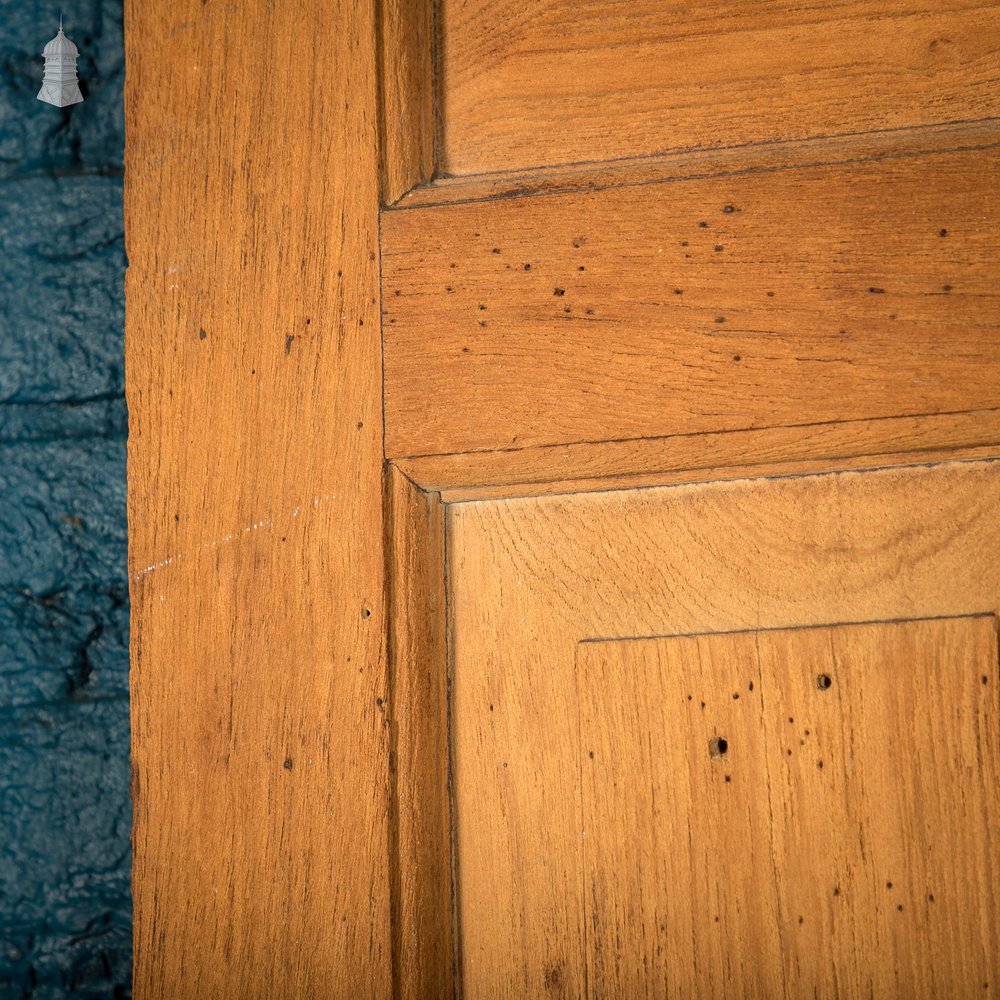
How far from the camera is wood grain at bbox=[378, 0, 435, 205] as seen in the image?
28.3 inches

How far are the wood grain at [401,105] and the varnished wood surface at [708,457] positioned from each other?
0.20m

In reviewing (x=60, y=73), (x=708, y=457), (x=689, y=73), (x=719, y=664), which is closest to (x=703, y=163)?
(x=689, y=73)

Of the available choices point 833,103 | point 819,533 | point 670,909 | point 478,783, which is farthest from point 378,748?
point 833,103

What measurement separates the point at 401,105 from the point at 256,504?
30 centimetres

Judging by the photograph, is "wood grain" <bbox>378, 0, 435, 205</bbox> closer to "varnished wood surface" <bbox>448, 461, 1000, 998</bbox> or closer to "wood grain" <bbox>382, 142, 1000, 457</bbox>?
"wood grain" <bbox>382, 142, 1000, 457</bbox>

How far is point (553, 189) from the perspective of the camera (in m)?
0.69

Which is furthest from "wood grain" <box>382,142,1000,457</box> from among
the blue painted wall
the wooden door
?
the blue painted wall

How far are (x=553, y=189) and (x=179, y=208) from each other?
267 mm

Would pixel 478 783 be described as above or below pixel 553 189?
below

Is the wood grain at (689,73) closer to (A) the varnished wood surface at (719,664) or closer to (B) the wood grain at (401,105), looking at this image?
(B) the wood grain at (401,105)

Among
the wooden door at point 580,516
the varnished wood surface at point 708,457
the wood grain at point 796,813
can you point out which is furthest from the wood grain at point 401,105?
the wood grain at point 796,813

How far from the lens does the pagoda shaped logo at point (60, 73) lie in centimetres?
84

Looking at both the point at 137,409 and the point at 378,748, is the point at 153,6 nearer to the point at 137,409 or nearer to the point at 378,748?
the point at 137,409

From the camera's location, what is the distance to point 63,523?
0.83 metres
